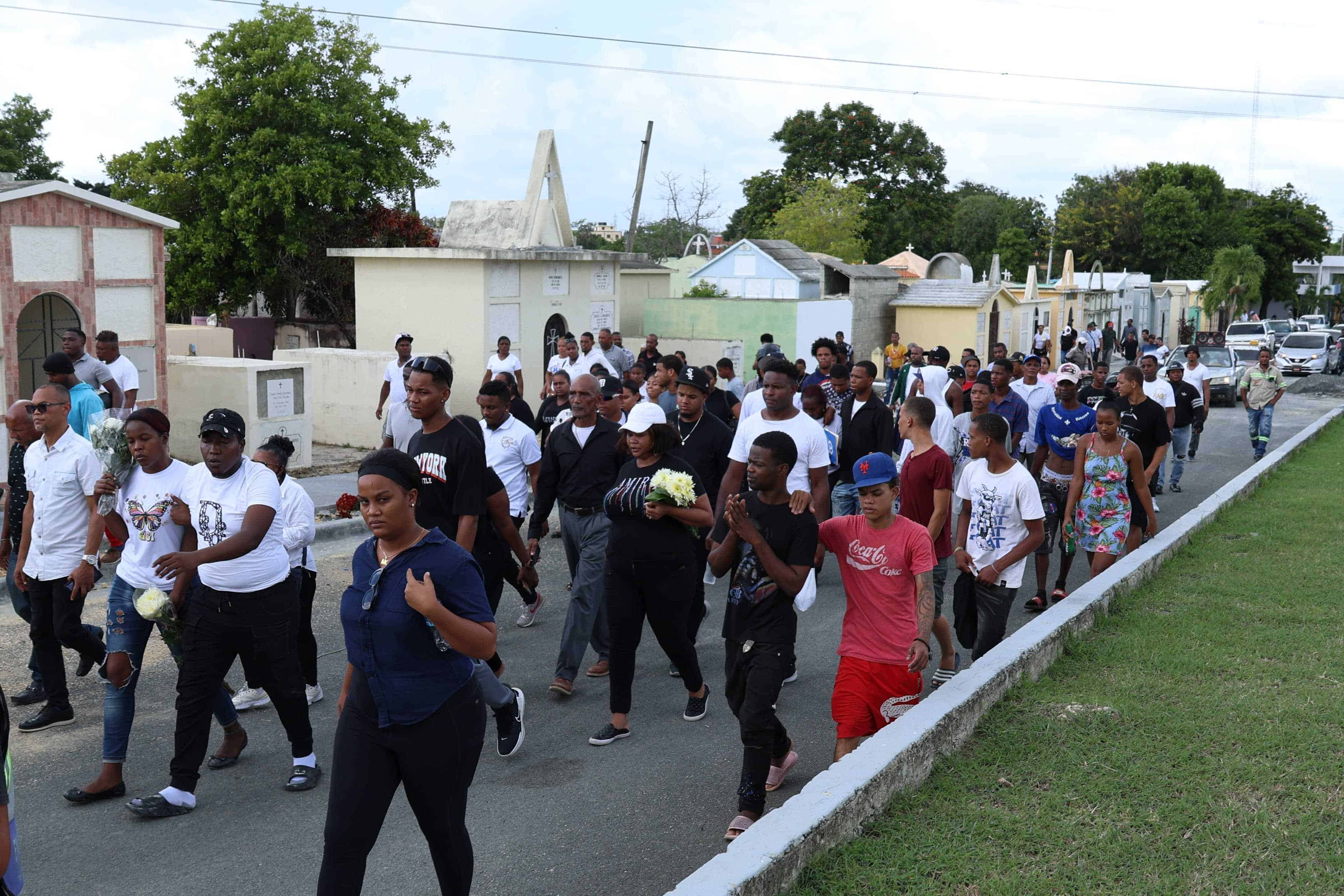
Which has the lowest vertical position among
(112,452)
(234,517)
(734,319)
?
(234,517)

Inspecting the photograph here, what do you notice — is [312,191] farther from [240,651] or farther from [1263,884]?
[1263,884]

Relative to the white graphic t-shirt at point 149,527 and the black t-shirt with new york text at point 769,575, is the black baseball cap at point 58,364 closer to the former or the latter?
the white graphic t-shirt at point 149,527

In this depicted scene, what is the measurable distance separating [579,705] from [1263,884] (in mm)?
3777

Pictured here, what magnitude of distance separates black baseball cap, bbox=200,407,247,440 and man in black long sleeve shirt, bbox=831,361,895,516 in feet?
16.6

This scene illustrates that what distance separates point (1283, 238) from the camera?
75.0 m

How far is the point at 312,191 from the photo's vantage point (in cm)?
2545

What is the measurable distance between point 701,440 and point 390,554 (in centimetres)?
460

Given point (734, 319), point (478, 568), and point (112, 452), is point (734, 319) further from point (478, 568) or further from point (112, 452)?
point (478, 568)

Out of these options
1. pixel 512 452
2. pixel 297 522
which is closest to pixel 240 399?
pixel 512 452

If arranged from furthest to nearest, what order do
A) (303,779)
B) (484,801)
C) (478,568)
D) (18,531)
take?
1. (18,531)
2. (303,779)
3. (484,801)
4. (478,568)

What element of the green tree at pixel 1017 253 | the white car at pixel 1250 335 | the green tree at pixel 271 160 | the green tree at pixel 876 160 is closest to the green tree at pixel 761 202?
the green tree at pixel 876 160

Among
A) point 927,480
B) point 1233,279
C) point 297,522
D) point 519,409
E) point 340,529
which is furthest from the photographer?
point 1233,279

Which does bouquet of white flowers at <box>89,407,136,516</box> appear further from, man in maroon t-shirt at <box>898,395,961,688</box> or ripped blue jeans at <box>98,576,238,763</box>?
man in maroon t-shirt at <box>898,395,961,688</box>

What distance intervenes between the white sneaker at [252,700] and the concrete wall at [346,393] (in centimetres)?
1048
